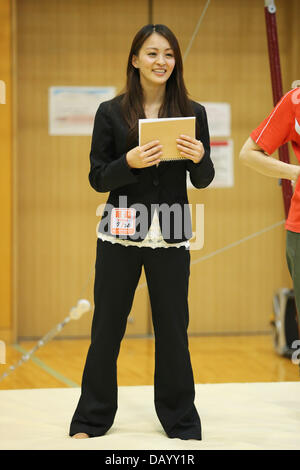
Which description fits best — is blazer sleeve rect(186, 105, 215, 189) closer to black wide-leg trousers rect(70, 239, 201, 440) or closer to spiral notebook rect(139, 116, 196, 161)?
spiral notebook rect(139, 116, 196, 161)

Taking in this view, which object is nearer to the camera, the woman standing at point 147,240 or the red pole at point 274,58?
the woman standing at point 147,240

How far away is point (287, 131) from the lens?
77.5 inches

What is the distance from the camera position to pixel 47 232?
13.2 ft

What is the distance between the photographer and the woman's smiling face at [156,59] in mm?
1940

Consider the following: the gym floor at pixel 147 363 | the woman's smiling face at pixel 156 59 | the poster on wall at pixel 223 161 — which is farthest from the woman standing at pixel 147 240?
the poster on wall at pixel 223 161

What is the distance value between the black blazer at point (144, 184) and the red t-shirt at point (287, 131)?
0.59ft

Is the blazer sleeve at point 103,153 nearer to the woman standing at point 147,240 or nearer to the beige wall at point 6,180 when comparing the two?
the woman standing at point 147,240

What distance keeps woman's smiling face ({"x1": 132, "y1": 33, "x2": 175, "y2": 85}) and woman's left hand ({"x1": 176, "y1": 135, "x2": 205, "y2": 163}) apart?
0.21m

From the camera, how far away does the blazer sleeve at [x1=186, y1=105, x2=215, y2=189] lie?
1962mm

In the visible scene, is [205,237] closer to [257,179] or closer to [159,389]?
[257,179]

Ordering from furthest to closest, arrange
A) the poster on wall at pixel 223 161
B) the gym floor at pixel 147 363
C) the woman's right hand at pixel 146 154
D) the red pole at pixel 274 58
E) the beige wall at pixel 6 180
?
the poster on wall at pixel 223 161, the beige wall at pixel 6 180, the gym floor at pixel 147 363, the red pole at pixel 274 58, the woman's right hand at pixel 146 154

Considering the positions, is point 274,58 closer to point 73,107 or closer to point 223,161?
point 223,161

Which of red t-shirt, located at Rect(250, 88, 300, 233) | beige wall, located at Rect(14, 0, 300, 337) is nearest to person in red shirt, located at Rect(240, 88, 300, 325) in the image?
red t-shirt, located at Rect(250, 88, 300, 233)

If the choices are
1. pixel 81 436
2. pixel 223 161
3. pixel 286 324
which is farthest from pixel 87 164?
pixel 81 436
